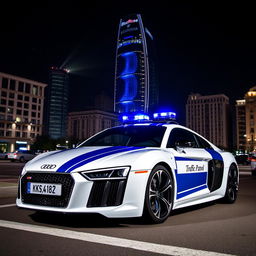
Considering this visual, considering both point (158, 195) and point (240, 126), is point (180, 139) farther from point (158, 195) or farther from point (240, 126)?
point (240, 126)

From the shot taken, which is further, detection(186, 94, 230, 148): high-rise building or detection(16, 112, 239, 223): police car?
detection(186, 94, 230, 148): high-rise building

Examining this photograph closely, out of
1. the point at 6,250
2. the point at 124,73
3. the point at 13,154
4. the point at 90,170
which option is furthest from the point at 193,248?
the point at 124,73

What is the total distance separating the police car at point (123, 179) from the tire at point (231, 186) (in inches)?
45.5

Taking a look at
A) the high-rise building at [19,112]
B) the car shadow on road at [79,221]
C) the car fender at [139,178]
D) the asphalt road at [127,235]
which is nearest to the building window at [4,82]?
the high-rise building at [19,112]

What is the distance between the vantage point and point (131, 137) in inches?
223

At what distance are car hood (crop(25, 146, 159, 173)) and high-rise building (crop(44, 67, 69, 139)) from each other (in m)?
174

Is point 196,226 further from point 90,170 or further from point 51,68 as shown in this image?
point 51,68

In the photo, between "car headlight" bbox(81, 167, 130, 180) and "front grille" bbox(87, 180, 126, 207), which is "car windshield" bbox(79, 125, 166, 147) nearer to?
"car headlight" bbox(81, 167, 130, 180)

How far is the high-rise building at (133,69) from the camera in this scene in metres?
122

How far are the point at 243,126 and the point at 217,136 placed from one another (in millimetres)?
20878

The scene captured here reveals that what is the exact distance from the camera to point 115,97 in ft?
427

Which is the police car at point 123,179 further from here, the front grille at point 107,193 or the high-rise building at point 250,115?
the high-rise building at point 250,115

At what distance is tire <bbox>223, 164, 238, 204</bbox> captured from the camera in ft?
21.6

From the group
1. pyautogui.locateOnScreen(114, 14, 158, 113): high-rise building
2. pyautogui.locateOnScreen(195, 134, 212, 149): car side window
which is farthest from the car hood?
pyautogui.locateOnScreen(114, 14, 158, 113): high-rise building
